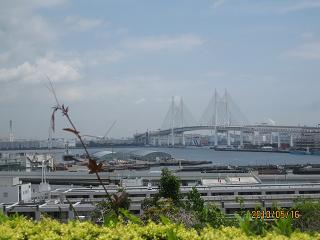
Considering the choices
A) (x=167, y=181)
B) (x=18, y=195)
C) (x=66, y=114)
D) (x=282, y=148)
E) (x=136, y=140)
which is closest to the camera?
(x=66, y=114)

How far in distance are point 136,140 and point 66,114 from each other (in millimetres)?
54781

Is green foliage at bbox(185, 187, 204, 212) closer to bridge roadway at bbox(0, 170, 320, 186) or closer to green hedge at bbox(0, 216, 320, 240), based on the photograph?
green hedge at bbox(0, 216, 320, 240)

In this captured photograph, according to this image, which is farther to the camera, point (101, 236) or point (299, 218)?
point (299, 218)

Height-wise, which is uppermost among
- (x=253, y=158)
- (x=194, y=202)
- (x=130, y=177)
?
(x=194, y=202)

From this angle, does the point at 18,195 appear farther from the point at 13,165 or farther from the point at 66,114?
the point at 13,165

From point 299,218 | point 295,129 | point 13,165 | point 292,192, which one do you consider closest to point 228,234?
point 299,218

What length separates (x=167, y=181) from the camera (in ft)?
18.5
